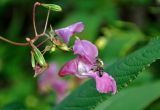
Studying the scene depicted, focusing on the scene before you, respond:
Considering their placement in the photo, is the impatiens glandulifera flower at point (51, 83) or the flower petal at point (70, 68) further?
the impatiens glandulifera flower at point (51, 83)

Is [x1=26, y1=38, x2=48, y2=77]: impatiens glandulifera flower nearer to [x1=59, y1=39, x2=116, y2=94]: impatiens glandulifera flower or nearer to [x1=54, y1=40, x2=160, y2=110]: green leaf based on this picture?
[x1=59, y1=39, x2=116, y2=94]: impatiens glandulifera flower

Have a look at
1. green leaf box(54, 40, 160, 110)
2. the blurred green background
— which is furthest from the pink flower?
the blurred green background

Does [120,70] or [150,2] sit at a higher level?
[120,70]

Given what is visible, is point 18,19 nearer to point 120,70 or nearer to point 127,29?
point 127,29

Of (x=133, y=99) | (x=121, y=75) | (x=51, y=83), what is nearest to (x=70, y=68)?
(x=121, y=75)

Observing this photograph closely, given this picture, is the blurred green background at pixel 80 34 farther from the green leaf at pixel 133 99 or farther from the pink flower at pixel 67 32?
the pink flower at pixel 67 32

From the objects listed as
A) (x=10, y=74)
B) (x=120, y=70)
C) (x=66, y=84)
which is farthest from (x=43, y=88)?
(x=120, y=70)

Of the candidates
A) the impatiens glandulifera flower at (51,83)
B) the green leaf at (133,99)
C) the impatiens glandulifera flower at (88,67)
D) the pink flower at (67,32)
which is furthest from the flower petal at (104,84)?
the impatiens glandulifera flower at (51,83)
